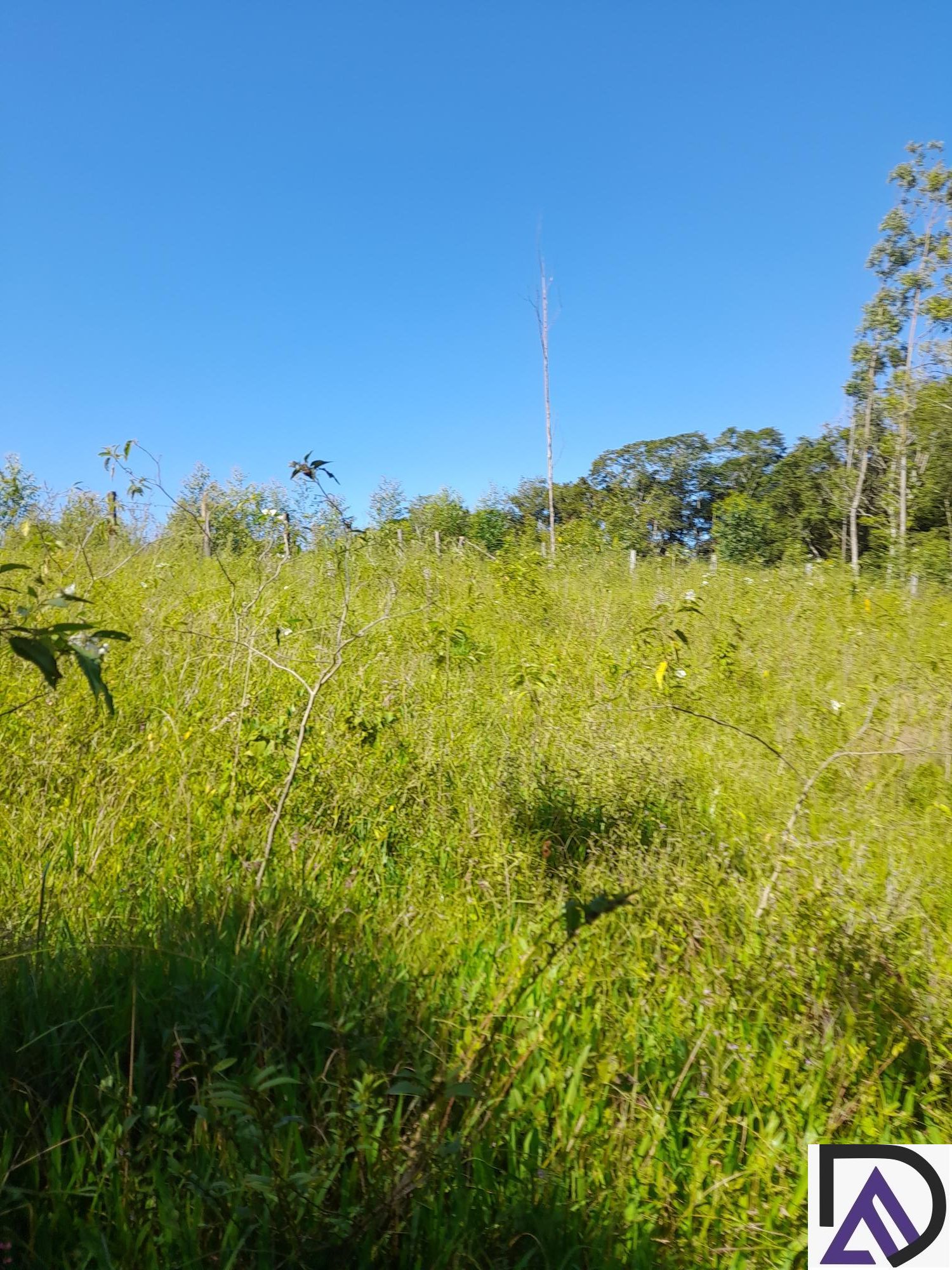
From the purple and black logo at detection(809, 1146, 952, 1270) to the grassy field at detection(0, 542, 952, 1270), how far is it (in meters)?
0.04

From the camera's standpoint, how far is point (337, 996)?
167 cm

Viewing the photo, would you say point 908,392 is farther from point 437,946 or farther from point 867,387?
point 437,946

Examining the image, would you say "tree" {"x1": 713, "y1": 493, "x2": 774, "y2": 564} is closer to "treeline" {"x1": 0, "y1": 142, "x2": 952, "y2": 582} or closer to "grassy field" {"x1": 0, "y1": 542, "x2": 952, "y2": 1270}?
"treeline" {"x1": 0, "y1": 142, "x2": 952, "y2": 582}

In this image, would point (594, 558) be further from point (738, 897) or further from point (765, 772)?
point (738, 897)

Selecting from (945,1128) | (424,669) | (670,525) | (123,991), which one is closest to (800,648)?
(424,669)

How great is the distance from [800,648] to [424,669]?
280 cm

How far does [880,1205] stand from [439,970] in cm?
100

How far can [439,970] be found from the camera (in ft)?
5.90

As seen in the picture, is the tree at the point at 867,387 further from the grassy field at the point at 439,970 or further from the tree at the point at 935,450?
the grassy field at the point at 439,970

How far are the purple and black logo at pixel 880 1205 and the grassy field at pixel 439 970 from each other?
0.04m

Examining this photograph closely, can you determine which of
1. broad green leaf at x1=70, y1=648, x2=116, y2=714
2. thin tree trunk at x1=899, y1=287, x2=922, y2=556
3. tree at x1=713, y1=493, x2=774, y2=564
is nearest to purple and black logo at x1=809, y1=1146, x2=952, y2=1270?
broad green leaf at x1=70, y1=648, x2=116, y2=714

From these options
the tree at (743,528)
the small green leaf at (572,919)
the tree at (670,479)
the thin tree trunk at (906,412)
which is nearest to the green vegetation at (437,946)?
the small green leaf at (572,919)

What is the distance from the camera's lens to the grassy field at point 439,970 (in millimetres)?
1242

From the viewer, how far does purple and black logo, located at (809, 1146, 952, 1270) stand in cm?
136
